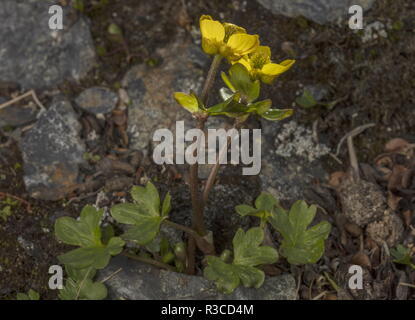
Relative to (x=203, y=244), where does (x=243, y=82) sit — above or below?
above

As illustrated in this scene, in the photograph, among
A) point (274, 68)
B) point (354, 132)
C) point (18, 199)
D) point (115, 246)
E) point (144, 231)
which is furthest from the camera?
point (354, 132)

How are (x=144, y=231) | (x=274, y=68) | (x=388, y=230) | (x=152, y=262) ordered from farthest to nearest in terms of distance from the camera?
(x=388, y=230) < (x=152, y=262) < (x=144, y=231) < (x=274, y=68)

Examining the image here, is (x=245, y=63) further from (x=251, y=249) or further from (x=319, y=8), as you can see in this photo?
(x=319, y=8)

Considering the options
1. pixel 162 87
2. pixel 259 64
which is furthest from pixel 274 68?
pixel 162 87

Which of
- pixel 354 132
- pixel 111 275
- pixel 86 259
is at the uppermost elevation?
pixel 354 132

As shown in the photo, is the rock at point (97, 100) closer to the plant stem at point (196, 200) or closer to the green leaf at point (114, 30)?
the green leaf at point (114, 30)

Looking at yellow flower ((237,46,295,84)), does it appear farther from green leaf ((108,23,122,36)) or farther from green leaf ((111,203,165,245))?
green leaf ((108,23,122,36))
